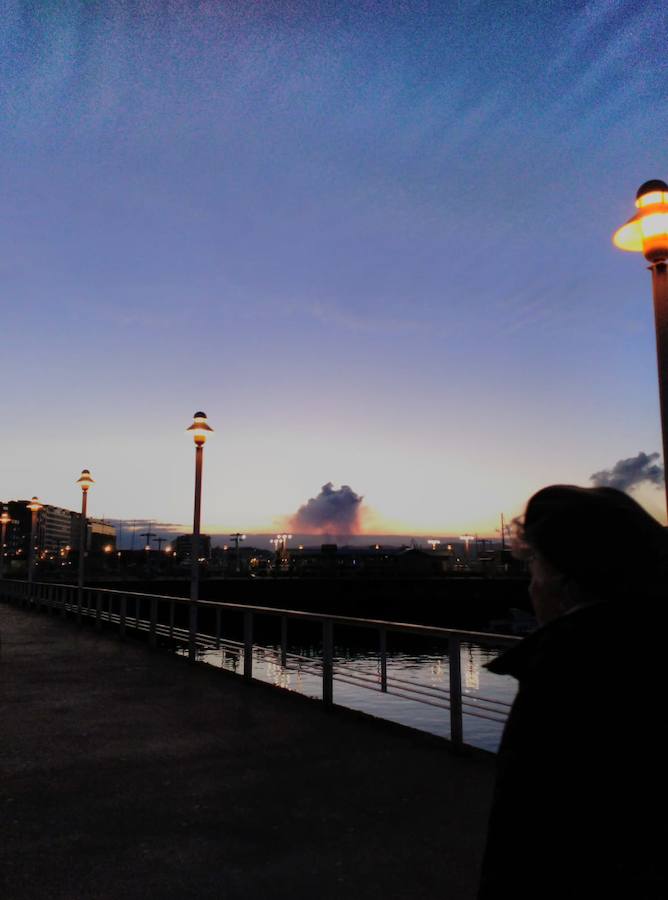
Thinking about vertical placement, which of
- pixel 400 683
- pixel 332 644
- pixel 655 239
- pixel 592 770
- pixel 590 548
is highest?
pixel 655 239

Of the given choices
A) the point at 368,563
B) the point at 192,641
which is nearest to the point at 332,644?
the point at 192,641

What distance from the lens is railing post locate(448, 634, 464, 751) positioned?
720 cm

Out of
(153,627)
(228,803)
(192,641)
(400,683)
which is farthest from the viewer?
(400,683)

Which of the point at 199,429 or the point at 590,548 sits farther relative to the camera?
the point at 199,429

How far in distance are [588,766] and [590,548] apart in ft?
1.42

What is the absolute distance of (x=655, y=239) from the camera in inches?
253

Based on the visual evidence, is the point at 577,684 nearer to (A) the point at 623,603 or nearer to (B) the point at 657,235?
(A) the point at 623,603

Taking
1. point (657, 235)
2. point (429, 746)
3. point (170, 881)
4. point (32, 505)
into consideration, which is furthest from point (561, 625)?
point (32, 505)

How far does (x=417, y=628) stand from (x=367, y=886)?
14.6 ft

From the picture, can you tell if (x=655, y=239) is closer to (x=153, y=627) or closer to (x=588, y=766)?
(x=588, y=766)

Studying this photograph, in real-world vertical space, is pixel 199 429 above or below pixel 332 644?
above

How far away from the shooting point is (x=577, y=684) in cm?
142

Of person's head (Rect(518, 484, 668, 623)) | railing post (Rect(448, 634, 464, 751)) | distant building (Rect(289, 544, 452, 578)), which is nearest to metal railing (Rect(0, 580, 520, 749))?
railing post (Rect(448, 634, 464, 751))

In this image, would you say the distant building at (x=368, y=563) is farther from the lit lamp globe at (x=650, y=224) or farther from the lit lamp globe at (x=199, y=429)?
the lit lamp globe at (x=650, y=224)
